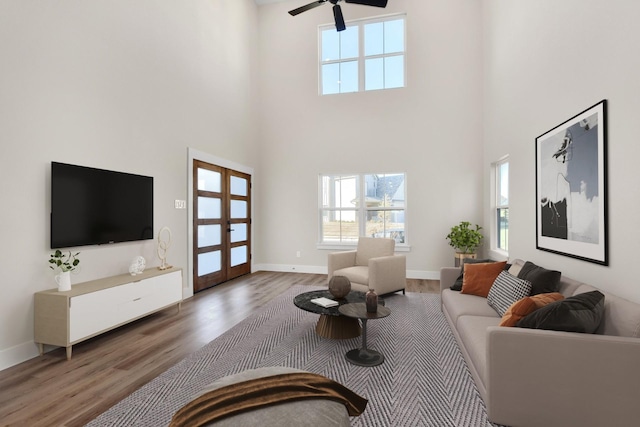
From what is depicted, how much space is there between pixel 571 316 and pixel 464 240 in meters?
3.75

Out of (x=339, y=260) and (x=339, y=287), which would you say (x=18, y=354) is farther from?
(x=339, y=260)

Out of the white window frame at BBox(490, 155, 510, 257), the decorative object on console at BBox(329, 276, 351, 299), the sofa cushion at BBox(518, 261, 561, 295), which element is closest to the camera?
the sofa cushion at BBox(518, 261, 561, 295)

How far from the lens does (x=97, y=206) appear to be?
3.19m

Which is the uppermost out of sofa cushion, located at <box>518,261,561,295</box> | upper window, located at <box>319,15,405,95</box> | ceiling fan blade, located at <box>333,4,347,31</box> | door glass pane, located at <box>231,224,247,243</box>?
upper window, located at <box>319,15,405,95</box>

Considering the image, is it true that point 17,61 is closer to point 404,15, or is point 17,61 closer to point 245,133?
point 245,133

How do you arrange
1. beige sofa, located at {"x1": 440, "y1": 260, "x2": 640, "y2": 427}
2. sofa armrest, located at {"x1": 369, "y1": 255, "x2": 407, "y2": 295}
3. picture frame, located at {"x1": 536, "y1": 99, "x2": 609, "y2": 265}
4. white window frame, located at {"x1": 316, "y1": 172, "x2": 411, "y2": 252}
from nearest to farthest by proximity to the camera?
beige sofa, located at {"x1": 440, "y1": 260, "x2": 640, "y2": 427} < picture frame, located at {"x1": 536, "y1": 99, "x2": 609, "y2": 265} < sofa armrest, located at {"x1": 369, "y1": 255, "x2": 407, "y2": 295} < white window frame, located at {"x1": 316, "y1": 172, "x2": 411, "y2": 252}

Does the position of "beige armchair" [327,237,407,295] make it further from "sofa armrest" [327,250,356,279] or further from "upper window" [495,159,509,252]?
"upper window" [495,159,509,252]

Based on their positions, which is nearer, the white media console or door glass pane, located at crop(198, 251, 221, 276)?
the white media console

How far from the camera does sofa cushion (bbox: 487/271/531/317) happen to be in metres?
2.47

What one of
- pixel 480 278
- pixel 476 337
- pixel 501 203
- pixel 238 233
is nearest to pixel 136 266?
pixel 238 233

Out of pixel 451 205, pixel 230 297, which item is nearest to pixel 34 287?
pixel 230 297

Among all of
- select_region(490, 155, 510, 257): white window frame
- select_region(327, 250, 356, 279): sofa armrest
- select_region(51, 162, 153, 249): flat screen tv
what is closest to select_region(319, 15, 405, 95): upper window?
select_region(490, 155, 510, 257): white window frame

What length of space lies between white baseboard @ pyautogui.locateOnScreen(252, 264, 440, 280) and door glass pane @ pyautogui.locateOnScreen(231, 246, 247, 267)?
0.42 meters

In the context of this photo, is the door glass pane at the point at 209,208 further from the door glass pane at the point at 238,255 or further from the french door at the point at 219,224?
the door glass pane at the point at 238,255
